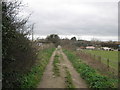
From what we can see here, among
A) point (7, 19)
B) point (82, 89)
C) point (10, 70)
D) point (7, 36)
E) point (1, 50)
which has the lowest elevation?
point (82, 89)

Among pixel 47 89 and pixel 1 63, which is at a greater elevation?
pixel 1 63

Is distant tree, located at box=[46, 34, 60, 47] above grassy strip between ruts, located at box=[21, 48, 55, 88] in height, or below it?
above

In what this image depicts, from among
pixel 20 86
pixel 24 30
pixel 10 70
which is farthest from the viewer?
pixel 24 30

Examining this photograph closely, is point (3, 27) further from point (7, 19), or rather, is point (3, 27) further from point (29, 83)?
point (29, 83)

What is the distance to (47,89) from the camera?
7.77m

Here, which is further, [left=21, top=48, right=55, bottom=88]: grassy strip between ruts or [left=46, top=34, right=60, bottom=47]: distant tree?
[left=46, top=34, right=60, bottom=47]: distant tree

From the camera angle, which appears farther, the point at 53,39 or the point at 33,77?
the point at 53,39

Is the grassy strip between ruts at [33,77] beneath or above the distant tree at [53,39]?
beneath

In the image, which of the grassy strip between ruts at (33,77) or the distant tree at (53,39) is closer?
the grassy strip between ruts at (33,77)

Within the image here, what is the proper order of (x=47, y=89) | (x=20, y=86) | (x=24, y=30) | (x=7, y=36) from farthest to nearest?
(x=24, y=30)
(x=47, y=89)
(x=20, y=86)
(x=7, y=36)

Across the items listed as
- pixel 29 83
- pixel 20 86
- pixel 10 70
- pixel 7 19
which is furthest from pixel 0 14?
pixel 29 83

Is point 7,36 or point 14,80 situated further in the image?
point 14,80

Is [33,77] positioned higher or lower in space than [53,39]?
lower

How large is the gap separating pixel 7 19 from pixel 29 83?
3398mm
